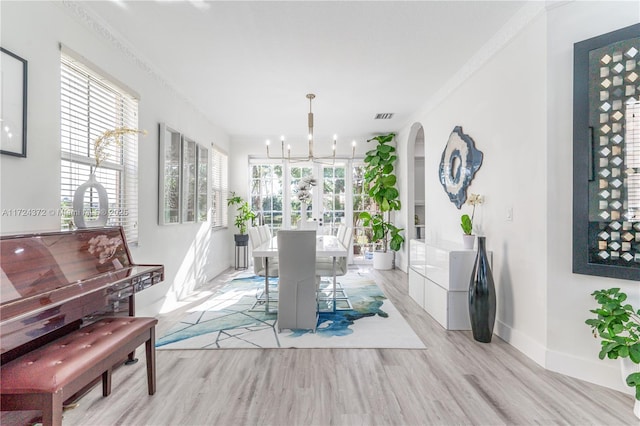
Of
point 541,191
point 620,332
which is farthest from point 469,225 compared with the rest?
point 620,332

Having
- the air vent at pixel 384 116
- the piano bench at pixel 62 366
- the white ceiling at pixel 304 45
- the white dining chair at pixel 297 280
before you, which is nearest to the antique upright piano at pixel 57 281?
the piano bench at pixel 62 366

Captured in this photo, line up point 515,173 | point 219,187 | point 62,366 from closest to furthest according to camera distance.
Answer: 1. point 62,366
2. point 515,173
3. point 219,187

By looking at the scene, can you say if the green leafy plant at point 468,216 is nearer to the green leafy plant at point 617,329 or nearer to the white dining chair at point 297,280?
the green leafy plant at point 617,329

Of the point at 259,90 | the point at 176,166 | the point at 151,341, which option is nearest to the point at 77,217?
the point at 151,341

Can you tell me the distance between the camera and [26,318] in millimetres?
1305

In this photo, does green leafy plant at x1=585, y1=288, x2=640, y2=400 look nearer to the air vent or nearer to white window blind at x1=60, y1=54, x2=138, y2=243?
white window blind at x1=60, y1=54, x2=138, y2=243

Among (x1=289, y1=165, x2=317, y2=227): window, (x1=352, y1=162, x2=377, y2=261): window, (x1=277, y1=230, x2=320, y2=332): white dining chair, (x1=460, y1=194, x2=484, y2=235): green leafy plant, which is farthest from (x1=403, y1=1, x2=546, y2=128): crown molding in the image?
(x1=289, y1=165, x2=317, y2=227): window

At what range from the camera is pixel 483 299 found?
2662 mm

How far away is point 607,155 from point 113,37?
3.80 m

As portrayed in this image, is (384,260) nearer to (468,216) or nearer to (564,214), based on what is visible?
(468,216)

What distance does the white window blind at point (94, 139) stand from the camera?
7.50 feet

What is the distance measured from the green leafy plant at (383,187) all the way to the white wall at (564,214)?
3.63 meters

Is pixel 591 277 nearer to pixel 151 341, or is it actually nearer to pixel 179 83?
pixel 151 341

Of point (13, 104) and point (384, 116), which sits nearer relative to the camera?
point (13, 104)
